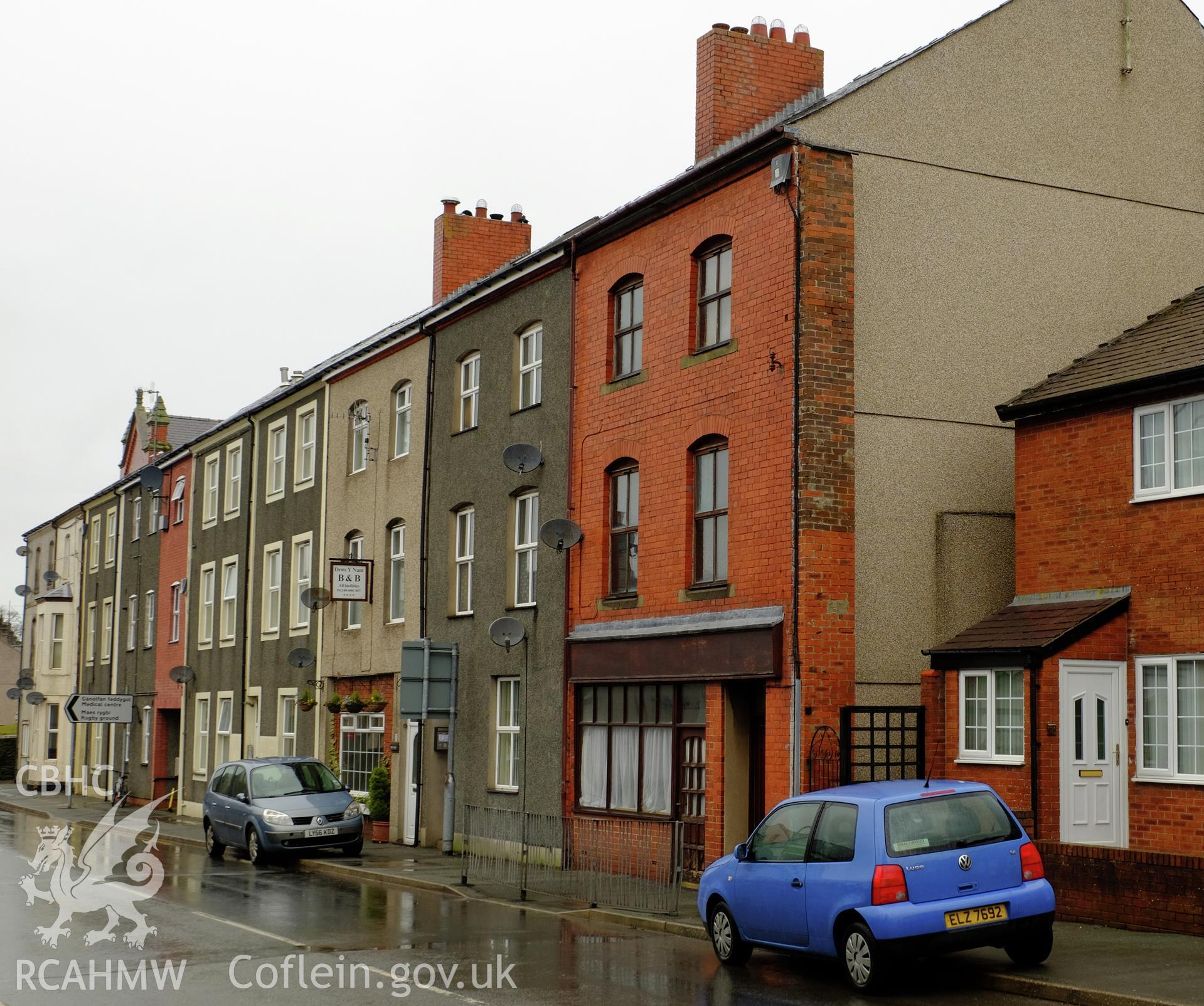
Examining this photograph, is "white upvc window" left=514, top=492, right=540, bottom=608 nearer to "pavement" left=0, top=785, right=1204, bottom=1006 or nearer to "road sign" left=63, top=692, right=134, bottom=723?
"pavement" left=0, top=785, right=1204, bottom=1006

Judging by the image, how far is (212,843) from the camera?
27.2 metres

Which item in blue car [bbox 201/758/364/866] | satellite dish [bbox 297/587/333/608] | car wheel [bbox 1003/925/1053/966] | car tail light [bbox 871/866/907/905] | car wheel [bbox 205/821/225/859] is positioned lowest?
car wheel [bbox 205/821/225/859]

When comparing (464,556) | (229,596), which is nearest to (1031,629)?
(464,556)

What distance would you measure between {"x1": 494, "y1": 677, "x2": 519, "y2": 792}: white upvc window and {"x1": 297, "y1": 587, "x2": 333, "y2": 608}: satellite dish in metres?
6.99

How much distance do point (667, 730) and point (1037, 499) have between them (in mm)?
5947

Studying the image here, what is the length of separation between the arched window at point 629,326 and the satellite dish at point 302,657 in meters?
13.0

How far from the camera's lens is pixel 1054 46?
68.0 feet

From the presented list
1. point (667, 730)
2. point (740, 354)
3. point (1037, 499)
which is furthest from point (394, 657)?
point (1037, 499)

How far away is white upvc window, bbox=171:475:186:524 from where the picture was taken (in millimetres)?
43688

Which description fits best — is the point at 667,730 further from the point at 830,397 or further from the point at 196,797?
the point at 196,797

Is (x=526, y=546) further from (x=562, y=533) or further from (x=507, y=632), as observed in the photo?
(x=562, y=533)

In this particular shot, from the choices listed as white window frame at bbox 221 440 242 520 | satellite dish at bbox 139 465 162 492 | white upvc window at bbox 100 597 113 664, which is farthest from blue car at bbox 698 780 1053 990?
white upvc window at bbox 100 597 113 664

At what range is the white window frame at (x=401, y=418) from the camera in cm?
2981

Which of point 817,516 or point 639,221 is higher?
point 639,221
